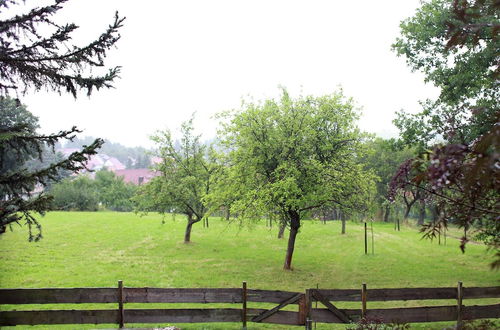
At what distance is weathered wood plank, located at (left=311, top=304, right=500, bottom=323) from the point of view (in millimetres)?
11258

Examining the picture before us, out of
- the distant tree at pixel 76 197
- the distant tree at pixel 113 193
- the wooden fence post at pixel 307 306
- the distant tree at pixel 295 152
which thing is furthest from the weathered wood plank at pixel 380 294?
the distant tree at pixel 113 193

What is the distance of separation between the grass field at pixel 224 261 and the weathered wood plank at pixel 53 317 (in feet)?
10.7

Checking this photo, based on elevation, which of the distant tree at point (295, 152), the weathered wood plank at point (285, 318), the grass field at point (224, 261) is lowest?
the grass field at point (224, 261)

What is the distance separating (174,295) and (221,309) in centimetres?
145

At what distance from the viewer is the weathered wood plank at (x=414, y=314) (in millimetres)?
11258

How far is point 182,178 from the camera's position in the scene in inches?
1236

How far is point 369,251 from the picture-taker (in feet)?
104

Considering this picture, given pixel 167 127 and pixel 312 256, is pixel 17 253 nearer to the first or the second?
pixel 167 127

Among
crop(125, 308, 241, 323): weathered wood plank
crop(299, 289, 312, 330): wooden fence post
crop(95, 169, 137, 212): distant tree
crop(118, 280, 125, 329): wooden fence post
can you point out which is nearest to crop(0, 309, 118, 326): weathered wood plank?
crop(118, 280, 125, 329): wooden fence post

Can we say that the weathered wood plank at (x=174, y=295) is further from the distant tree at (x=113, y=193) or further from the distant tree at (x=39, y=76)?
the distant tree at (x=113, y=193)

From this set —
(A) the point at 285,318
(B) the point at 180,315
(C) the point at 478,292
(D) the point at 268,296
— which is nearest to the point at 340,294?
(A) the point at 285,318

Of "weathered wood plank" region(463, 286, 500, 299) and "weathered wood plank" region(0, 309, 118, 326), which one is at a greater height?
"weathered wood plank" region(463, 286, 500, 299)

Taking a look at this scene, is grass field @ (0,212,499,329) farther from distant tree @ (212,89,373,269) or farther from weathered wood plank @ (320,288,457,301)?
weathered wood plank @ (320,288,457,301)

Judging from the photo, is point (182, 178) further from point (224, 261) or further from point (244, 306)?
point (244, 306)
